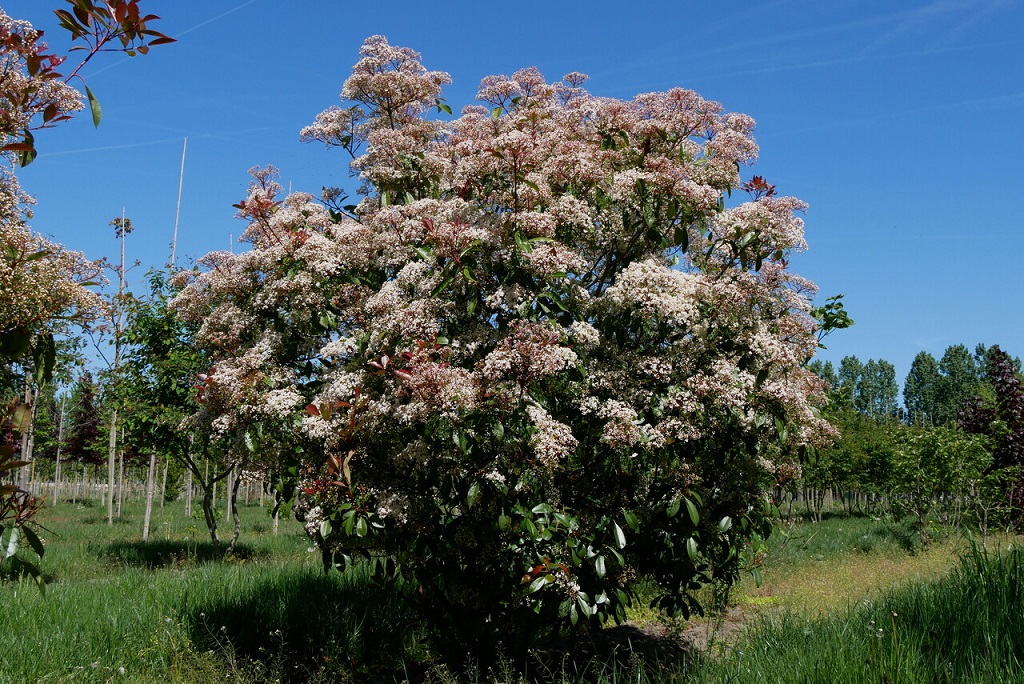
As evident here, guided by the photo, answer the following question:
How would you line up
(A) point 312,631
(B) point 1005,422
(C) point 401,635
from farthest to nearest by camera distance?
(B) point 1005,422
(C) point 401,635
(A) point 312,631

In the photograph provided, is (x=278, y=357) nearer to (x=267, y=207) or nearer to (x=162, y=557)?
(x=267, y=207)

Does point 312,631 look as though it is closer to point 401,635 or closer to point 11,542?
point 401,635

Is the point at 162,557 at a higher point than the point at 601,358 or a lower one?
lower

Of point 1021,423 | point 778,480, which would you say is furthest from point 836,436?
point 1021,423

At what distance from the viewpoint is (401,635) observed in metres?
7.30

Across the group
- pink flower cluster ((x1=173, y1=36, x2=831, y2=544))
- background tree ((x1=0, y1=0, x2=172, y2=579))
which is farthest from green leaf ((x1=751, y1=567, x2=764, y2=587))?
background tree ((x1=0, y1=0, x2=172, y2=579))

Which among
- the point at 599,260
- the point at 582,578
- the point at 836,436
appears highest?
the point at 599,260

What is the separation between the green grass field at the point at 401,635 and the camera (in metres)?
4.36

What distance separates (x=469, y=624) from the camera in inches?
222

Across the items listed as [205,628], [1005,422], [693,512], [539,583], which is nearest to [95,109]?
[539,583]

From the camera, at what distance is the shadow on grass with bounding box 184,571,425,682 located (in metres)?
6.64

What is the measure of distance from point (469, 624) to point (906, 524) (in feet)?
62.3

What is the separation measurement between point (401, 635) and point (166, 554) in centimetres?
859

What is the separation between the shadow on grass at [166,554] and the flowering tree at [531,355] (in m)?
8.17
